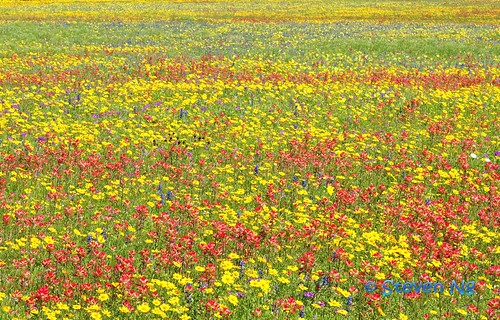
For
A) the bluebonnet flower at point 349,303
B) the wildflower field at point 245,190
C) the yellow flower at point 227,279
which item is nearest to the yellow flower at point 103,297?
the wildflower field at point 245,190

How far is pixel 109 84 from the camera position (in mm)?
15398

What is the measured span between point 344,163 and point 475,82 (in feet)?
31.9

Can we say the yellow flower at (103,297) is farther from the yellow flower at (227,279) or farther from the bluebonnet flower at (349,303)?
the bluebonnet flower at (349,303)

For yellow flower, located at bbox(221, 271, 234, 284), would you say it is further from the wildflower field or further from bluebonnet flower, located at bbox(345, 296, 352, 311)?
bluebonnet flower, located at bbox(345, 296, 352, 311)

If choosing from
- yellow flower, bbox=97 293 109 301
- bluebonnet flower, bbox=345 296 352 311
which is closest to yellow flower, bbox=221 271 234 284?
yellow flower, bbox=97 293 109 301

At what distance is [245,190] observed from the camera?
9.29 meters

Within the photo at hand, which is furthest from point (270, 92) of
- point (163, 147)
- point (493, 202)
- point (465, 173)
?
point (493, 202)

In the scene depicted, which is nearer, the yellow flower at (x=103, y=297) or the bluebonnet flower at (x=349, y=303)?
the yellow flower at (x=103, y=297)

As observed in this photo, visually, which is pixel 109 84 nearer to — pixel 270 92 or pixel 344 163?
pixel 270 92

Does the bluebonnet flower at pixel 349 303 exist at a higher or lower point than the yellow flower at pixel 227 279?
lower

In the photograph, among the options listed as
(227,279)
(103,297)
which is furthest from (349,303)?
(103,297)

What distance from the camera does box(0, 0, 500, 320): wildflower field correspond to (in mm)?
6012

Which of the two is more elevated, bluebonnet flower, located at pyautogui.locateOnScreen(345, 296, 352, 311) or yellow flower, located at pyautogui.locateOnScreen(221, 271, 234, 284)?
yellow flower, located at pyautogui.locateOnScreen(221, 271, 234, 284)

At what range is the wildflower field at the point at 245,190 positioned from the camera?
19.7 ft
